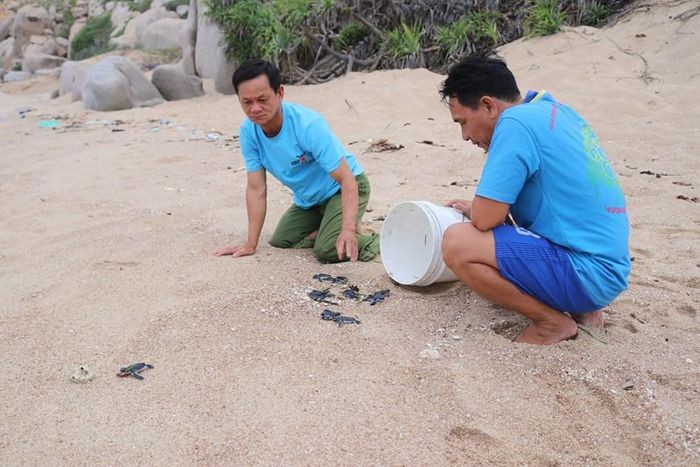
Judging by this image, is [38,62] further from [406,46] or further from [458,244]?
[458,244]

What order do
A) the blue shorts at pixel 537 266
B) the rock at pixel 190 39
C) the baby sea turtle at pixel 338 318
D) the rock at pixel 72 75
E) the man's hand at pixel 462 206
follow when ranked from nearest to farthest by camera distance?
1. the blue shorts at pixel 537 266
2. the baby sea turtle at pixel 338 318
3. the man's hand at pixel 462 206
4. the rock at pixel 190 39
5. the rock at pixel 72 75

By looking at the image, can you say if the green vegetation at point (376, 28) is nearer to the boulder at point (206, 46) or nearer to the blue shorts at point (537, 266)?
the boulder at point (206, 46)

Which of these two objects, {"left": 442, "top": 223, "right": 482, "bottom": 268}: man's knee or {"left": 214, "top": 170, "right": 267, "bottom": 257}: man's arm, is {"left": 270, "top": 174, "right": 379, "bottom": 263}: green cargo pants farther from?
{"left": 442, "top": 223, "right": 482, "bottom": 268}: man's knee

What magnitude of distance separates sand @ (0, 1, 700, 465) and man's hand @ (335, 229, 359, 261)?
3.0 inches

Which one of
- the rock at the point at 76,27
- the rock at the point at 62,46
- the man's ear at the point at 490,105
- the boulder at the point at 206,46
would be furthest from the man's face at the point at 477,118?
the rock at the point at 62,46

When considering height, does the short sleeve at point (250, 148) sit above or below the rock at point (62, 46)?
above

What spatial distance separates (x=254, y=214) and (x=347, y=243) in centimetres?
58

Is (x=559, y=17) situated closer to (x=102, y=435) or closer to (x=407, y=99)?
(x=407, y=99)

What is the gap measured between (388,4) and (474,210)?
743 cm

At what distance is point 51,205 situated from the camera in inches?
175

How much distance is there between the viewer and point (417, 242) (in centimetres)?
287

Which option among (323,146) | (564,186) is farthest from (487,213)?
(323,146)

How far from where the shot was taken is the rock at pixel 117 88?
9602 millimetres

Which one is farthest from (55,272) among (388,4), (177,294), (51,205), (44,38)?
(44,38)
